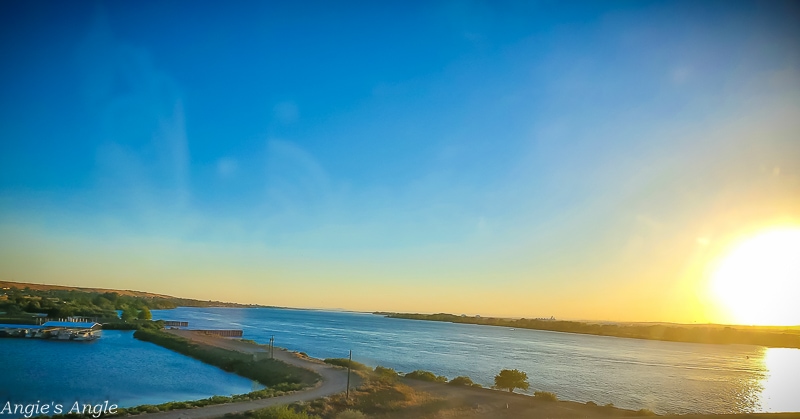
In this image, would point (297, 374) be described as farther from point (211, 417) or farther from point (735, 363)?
point (735, 363)

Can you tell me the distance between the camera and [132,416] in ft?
58.0

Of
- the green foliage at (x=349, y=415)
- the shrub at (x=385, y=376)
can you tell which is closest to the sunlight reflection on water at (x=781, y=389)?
the shrub at (x=385, y=376)

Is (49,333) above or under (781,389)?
above

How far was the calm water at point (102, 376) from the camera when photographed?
23.4m

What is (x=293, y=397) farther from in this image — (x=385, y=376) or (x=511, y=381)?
(x=511, y=381)

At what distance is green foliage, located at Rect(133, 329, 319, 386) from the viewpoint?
32094mm

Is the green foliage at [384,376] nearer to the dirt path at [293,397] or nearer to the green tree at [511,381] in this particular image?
the dirt path at [293,397]

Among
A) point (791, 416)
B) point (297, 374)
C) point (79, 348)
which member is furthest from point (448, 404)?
point (79, 348)

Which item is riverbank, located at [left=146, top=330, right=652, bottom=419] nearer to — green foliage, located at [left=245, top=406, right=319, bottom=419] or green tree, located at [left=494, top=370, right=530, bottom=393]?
green foliage, located at [left=245, top=406, right=319, bottom=419]

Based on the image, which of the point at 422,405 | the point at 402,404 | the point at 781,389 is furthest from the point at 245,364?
the point at 781,389

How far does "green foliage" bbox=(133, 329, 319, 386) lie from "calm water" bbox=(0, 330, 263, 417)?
1.09 metres

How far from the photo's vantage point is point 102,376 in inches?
1171

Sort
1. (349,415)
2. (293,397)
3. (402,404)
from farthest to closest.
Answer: (402,404) < (293,397) < (349,415)

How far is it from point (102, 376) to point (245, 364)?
36.0ft
